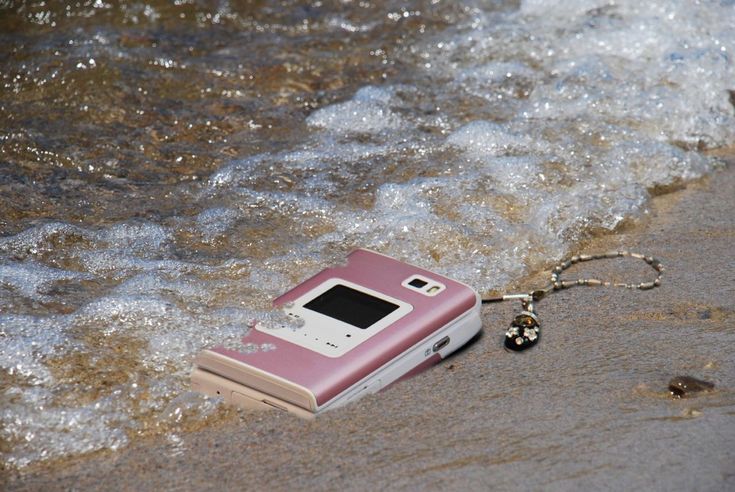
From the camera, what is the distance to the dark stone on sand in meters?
2.69

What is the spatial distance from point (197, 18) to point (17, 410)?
359cm

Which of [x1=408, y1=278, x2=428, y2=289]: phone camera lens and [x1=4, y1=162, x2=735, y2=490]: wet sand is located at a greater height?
[x1=408, y1=278, x2=428, y2=289]: phone camera lens

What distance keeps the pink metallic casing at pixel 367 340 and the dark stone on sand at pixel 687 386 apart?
60 cm

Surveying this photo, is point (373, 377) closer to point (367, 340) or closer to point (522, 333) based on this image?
point (367, 340)

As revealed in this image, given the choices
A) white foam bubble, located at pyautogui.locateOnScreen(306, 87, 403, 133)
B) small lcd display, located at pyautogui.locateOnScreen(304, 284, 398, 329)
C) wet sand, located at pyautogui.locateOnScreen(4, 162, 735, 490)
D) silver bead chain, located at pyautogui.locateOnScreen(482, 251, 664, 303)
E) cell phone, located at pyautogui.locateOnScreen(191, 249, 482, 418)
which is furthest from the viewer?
white foam bubble, located at pyautogui.locateOnScreen(306, 87, 403, 133)

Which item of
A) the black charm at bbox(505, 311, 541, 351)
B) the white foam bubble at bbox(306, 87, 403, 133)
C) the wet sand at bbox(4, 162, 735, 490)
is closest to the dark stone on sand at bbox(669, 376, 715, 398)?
the wet sand at bbox(4, 162, 735, 490)

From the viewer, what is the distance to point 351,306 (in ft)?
9.62

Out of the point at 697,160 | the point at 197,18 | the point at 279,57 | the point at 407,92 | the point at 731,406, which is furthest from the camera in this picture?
the point at 197,18

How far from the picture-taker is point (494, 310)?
3.29 m

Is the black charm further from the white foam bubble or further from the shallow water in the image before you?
the white foam bubble

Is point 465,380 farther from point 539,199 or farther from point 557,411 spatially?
point 539,199

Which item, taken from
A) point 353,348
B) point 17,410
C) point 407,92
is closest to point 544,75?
point 407,92

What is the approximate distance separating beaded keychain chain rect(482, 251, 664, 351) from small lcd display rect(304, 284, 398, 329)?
397mm

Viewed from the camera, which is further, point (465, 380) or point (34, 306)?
point (34, 306)
